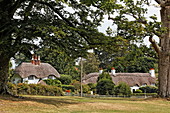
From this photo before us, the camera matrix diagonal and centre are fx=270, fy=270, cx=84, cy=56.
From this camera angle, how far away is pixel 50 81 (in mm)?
53219

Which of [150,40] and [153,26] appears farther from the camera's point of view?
[150,40]

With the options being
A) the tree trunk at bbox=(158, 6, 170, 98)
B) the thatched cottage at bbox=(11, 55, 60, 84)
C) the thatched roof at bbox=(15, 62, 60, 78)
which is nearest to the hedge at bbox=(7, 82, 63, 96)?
the tree trunk at bbox=(158, 6, 170, 98)

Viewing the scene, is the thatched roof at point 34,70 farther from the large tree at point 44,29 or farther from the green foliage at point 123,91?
the large tree at point 44,29

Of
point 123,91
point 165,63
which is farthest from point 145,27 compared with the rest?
point 123,91

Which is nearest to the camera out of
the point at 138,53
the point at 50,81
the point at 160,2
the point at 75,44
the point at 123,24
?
the point at 75,44

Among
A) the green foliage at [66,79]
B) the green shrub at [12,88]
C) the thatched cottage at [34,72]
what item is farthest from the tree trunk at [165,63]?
the thatched cottage at [34,72]

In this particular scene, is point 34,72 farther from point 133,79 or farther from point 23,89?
point 23,89

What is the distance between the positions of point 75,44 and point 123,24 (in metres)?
3.64

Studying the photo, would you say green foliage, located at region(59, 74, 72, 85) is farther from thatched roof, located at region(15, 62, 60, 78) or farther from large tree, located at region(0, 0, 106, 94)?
large tree, located at region(0, 0, 106, 94)

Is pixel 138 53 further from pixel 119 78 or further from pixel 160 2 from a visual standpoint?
pixel 119 78

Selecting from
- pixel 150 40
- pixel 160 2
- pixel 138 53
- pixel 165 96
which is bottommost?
pixel 165 96

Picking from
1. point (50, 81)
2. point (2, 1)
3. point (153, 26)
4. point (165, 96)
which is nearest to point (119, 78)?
point (50, 81)

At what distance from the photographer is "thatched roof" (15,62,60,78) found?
56713mm

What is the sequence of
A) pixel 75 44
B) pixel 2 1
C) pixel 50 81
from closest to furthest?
pixel 2 1
pixel 75 44
pixel 50 81
